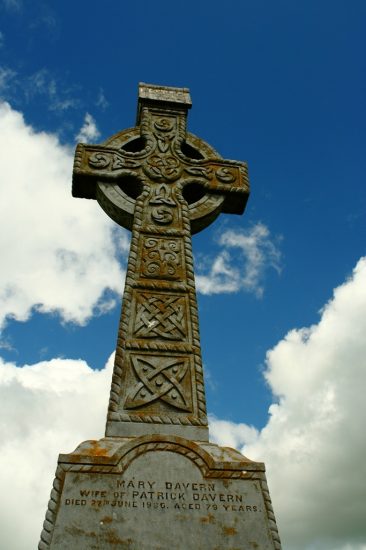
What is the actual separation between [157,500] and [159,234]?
10.5 feet

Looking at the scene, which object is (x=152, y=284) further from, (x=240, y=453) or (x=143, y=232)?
(x=240, y=453)

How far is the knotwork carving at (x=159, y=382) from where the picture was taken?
463cm

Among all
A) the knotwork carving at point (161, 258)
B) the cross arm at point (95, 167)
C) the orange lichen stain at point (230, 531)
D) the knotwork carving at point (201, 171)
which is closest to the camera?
the orange lichen stain at point (230, 531)

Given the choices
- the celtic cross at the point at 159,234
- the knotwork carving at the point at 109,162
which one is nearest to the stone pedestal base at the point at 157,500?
the celtic cross at the point at 159,234

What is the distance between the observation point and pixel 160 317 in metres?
5.30

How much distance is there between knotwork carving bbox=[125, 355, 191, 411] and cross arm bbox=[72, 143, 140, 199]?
9.02 feet

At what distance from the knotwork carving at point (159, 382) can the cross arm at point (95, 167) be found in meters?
2.75

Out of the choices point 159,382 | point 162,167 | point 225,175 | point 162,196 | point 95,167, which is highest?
point 225,175

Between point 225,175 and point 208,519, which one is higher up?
point 225,175

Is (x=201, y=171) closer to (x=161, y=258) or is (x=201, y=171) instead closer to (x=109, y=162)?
(x=109, y=162)

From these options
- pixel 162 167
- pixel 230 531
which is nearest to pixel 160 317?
pixel 230 531

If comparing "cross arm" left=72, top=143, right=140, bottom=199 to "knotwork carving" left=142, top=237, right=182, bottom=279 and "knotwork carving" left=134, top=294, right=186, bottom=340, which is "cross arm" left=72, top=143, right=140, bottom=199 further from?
"knotwork carving" left=134, top=294, right=186, bottom=340

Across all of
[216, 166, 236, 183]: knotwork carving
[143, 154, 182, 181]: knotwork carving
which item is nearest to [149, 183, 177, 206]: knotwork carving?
[143, 154, 182, 181]: knotwork carving

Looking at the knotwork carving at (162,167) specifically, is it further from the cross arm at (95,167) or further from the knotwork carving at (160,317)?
the knotwork carving at (160,317)
